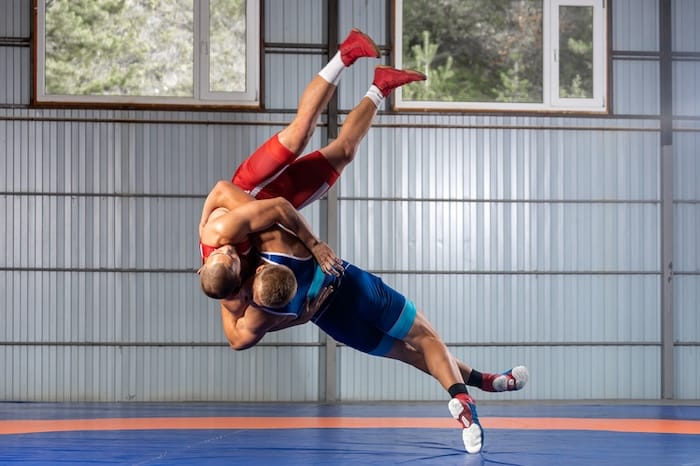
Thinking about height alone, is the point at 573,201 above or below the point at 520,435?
above

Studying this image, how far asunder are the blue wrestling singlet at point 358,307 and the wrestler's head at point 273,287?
36cm

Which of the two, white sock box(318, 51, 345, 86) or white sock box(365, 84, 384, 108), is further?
white sock box(365, 84, 384, 108)

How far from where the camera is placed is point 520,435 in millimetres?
7074

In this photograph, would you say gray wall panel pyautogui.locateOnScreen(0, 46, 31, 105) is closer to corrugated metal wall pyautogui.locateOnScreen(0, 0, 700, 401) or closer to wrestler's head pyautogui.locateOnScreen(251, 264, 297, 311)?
corrugated metal wall pyautogui.locateOnScreen(0, 0, 700, 401)

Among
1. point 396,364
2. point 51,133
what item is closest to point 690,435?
point 396,364

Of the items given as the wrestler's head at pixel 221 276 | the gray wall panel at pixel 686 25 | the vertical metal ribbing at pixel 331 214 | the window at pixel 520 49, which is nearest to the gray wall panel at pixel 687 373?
the window at pixel 520 49

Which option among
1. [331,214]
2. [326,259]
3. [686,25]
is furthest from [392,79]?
[686,25]

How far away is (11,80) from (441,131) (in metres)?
5.72

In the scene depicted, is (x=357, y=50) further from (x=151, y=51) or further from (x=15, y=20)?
(x=15, y=20)

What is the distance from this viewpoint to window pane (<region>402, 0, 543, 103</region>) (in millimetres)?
13102

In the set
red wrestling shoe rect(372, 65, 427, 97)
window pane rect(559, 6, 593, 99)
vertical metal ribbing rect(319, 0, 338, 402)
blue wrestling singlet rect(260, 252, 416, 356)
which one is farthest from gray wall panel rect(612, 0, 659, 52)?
blue wrestling singlet rect(260, 252, 416, 356)

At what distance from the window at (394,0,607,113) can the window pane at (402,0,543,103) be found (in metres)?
0.01

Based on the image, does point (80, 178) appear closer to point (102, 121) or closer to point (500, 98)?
point (102, 121)

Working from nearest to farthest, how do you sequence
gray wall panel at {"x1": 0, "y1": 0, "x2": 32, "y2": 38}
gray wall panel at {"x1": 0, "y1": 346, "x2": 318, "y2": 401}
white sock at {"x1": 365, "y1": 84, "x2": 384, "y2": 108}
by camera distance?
white sock at {"x1": 365, "y1": 84, "x2": 384, "y2": 108}, gray wall panel at {"x1": 0, "y1": 346, "x2": 318, "y2": 401}, gray wall panel at {"x1": 0, "y1": 0, "x2": 32, "y2": 38}
